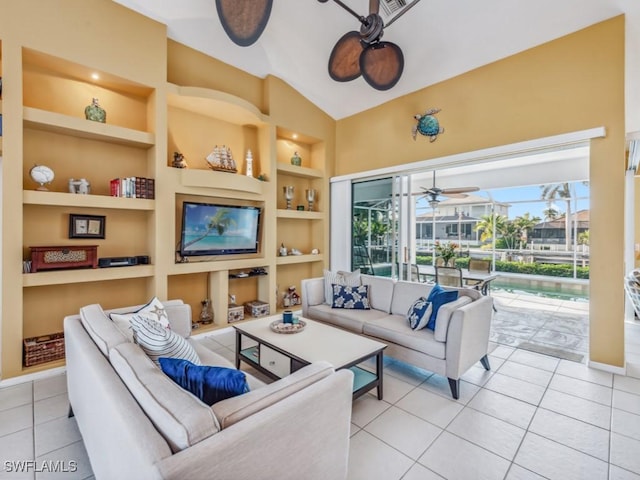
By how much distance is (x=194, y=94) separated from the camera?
12.6 ft

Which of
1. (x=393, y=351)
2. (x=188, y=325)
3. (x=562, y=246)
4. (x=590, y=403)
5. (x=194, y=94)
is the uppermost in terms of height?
(x=194, y=94)

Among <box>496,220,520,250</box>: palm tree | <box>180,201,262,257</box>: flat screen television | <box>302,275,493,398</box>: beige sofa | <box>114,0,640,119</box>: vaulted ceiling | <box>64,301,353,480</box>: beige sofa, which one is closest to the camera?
<box>64,301,353,480</box>: beige sofa

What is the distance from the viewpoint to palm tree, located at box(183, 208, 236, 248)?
14.0 feet

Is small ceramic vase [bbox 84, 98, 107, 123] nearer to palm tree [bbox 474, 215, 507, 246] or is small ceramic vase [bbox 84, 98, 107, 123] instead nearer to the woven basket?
the woven basket

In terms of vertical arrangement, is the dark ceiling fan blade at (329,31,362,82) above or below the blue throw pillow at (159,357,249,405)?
above

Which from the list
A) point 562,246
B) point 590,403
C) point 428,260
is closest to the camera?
point 590,403

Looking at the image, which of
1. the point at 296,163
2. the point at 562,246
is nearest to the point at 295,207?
the point at 296,163

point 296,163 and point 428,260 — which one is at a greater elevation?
point 296,163

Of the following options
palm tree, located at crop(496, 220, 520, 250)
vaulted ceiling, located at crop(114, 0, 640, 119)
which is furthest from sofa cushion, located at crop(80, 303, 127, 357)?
palm tree, located at crop(496, 220, 520, 250)

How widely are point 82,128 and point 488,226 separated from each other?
9931 mm

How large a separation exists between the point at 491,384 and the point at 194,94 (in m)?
4.62

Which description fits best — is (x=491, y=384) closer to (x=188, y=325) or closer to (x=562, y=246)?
(x=188, y=325)

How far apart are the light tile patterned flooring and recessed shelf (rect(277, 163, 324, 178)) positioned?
11.2 feet

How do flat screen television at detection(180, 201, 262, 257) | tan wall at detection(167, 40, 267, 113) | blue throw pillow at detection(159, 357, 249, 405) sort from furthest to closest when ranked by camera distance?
flat screen television at detection(180, 201, 262, 257), tan wall at detection(167, 40, 267, 113), blue throw pillow at detection(159, 357, 249, 405)
